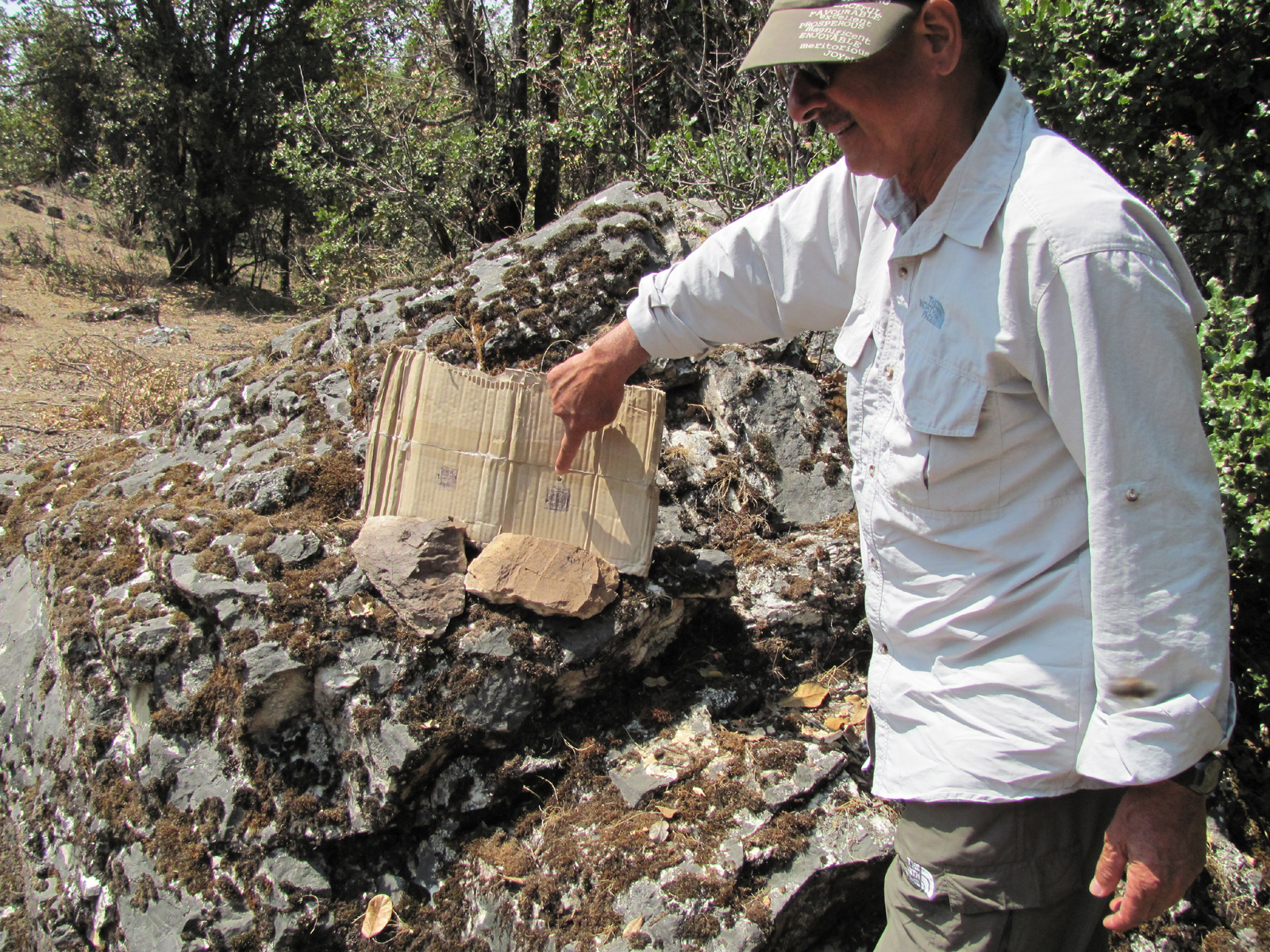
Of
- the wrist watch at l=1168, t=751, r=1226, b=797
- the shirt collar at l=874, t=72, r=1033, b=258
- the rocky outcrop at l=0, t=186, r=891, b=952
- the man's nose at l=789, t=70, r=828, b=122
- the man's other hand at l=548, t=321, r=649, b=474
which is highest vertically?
the man's nose at l=789, t=70, r=828, b=122

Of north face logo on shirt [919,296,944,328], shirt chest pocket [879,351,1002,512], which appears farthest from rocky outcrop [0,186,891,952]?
north face logo on shirt [919,296,944,328]

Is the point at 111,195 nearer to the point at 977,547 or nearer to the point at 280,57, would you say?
the point at 280,57

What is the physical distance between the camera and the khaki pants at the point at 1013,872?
1411 mm

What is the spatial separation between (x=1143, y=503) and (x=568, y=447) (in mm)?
1507

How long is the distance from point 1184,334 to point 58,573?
3449 millimetres

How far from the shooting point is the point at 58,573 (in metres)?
3.07

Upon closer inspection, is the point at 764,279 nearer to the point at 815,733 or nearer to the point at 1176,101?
the point at 815,733

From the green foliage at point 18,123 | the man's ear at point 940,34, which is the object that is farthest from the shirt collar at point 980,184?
the green foliage at point 18,123

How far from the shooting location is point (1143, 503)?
3.88ft

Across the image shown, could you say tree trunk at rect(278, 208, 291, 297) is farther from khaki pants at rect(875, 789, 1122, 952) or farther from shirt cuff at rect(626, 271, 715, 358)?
khaki pants at rect(875, 789, 1122, 952)

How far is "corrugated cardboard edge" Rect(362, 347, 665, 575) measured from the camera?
2.54 meters

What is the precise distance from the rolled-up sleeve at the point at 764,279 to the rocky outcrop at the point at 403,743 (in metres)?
0.86

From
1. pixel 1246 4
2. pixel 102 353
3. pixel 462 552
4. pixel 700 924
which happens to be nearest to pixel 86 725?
pixel 462 552

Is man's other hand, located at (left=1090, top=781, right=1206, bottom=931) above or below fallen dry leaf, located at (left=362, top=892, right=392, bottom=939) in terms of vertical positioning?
above
